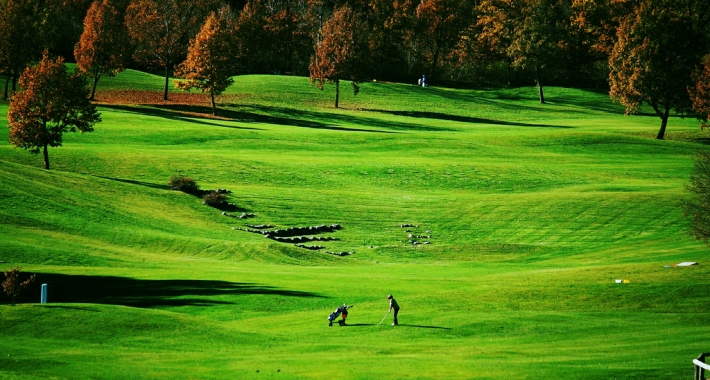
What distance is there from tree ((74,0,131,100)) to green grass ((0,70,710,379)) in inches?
343

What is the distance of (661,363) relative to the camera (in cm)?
2806

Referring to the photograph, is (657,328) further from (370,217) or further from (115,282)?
(370,217)

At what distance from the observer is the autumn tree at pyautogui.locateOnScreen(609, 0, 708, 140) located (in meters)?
99.4

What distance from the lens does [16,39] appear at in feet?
337

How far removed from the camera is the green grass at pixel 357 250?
30.5 meters

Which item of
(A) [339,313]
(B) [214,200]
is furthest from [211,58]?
(A) [339,313]

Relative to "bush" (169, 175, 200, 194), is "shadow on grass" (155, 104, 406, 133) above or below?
above

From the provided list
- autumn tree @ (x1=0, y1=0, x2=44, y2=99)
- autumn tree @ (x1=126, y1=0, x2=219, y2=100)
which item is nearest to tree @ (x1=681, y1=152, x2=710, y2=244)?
autumn tree @ (x1=0, y1=0, x2=44, y2=99)

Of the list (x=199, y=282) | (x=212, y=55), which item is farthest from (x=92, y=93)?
(x=199, y=282)

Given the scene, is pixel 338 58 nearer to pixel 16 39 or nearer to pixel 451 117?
pixel 451 117

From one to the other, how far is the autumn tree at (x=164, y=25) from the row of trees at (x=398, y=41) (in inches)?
11.2

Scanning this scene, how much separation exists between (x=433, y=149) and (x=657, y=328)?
197ft

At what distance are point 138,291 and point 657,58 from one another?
74671 millimetres

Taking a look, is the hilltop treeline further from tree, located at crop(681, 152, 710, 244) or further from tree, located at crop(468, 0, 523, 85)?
tree, located at crop(681, 152, 710, 244)
